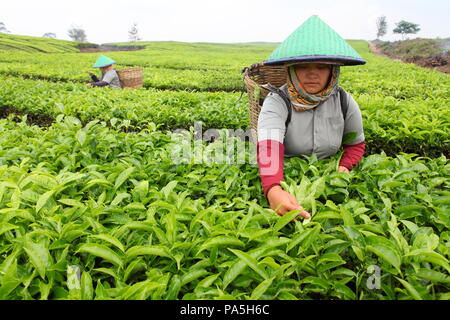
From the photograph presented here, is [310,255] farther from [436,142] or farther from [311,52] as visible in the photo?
[436,142]

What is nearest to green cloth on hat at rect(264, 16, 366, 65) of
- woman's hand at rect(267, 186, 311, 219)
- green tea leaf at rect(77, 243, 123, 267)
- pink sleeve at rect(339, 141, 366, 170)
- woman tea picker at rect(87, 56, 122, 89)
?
pink sleeve at rect(339, 141, 366, 170)

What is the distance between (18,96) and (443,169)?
18.0 ft

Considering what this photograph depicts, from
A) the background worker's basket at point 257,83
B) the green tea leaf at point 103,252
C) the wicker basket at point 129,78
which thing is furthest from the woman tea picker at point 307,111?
the wicker basket at point 129,78

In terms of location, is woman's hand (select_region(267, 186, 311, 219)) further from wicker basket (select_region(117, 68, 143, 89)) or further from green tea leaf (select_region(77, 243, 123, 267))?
wicker basket (select_region(117, 68, 143, 89))

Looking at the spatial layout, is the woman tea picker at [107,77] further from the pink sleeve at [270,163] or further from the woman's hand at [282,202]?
the woman's hand at [282,202]

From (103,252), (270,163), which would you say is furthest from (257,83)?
Answer: (103,252)

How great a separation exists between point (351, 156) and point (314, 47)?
2.69ft

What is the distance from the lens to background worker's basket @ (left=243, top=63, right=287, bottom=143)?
223 centimetres

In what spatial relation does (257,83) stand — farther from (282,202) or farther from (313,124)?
(282,202)

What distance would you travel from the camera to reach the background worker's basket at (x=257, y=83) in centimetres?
223

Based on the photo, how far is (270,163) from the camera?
1.64 meters

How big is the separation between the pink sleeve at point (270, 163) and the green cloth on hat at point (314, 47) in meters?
0.48

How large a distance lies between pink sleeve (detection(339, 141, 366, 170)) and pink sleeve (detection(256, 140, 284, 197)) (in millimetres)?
547

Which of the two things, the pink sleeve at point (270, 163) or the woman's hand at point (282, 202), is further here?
the pink sleeve at point (270, 163)
